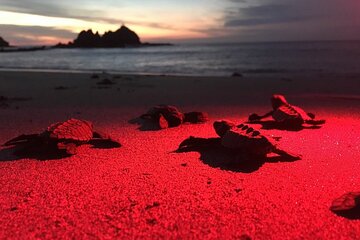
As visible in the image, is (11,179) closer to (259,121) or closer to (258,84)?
(259,121)

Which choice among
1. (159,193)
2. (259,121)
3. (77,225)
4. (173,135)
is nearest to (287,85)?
(259,121)

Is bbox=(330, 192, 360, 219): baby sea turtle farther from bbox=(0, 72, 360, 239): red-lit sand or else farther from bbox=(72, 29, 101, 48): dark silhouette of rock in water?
bbox=(72, 29, 101, 48): dark silhouette of rock in water

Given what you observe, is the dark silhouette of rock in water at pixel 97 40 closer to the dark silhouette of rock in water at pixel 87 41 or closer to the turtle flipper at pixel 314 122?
the dark silhouette of rock in water at pixel 87 41

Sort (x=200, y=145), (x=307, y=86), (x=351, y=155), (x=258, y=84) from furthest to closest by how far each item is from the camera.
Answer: (x=258, y=84), (x=307, y=86), (x=200, y=145), (x=351, y=155)

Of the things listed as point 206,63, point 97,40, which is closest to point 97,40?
point 97,40

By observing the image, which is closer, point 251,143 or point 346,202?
point 346,202

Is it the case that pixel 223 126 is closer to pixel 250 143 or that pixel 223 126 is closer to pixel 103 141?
pixel 250 143

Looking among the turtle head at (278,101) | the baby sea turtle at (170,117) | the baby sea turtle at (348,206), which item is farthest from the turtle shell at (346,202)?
the turtle head at (278,101)
